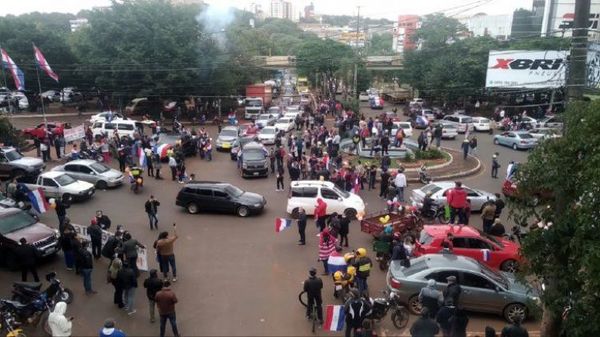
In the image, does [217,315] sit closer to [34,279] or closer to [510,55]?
[34,279]

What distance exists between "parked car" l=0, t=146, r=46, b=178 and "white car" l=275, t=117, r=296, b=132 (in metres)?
18.5

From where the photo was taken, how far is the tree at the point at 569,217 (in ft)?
23.2

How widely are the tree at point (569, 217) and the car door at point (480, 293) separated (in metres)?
3.15

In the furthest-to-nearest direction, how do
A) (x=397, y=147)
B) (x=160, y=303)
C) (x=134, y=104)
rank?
(x=134, y=104)
(x=397, y=147)
(x=160, y=303)

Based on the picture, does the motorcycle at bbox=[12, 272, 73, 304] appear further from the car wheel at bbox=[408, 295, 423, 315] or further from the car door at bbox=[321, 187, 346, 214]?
the car door at bbox=[321, 187, 346, 214]

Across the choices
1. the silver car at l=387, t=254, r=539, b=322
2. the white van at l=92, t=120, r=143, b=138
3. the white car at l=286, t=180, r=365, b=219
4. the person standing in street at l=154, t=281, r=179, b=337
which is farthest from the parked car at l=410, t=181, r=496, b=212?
the white van at l=92, t=120, r=143, b=138

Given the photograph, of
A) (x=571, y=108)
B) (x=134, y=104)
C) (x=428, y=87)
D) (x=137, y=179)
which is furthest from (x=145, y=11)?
(x=571, y=108)

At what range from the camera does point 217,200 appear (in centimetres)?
1970

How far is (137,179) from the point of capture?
74.9ft

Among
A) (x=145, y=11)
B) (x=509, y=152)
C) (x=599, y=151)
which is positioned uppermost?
(x=145, y=11)

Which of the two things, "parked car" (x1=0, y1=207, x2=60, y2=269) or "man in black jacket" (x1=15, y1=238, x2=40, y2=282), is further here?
"parked car" (x1=0, y1=207, x2=60, y2=269)

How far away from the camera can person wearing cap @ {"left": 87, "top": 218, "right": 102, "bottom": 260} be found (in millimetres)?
14836

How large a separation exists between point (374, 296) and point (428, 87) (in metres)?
44.1

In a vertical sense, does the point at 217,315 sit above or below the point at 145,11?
below
